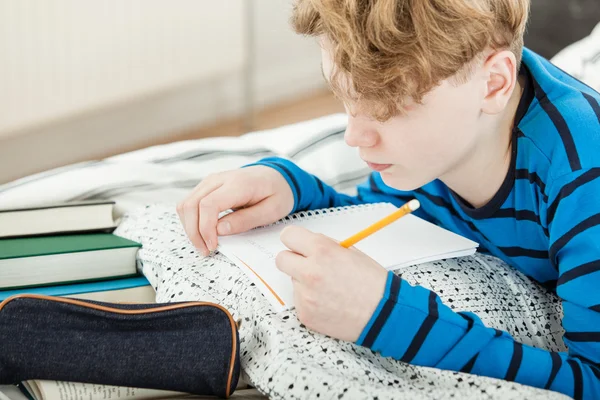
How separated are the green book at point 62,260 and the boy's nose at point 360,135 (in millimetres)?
→ 333

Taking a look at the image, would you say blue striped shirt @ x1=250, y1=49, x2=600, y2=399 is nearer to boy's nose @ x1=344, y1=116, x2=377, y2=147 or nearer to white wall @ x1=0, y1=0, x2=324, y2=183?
boy's nose @ x1=344, y1=116, x2=377, y2=147

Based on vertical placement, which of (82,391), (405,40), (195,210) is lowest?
(82,391)

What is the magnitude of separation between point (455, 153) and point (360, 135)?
0.36 feet

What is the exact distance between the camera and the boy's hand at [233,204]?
0.92 m

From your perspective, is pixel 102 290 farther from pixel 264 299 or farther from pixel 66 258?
pixel 264 299

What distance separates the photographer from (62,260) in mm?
955

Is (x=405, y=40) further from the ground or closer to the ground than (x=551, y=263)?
further from the ground

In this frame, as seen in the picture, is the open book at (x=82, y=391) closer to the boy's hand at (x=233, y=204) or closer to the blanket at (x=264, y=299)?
the blanket at (x=264, y=299)

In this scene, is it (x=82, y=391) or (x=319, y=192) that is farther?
(x=319, y=192)

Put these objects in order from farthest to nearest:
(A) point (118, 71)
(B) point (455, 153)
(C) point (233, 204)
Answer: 1. (A) point (118, 71)
2. (C) point (233, 204)
3. (B) point (455, 153)

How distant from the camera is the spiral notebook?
832 millimetres

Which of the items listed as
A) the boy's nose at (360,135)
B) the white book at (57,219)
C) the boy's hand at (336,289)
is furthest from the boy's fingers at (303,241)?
the white book at (57,219)

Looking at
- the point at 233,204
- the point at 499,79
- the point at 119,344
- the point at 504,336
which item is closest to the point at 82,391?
the point at 119,344

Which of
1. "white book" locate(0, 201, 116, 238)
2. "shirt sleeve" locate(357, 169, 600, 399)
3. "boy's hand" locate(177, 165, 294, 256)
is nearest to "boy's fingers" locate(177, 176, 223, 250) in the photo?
"boy's hand" locate(177, 165, 294, 256)
